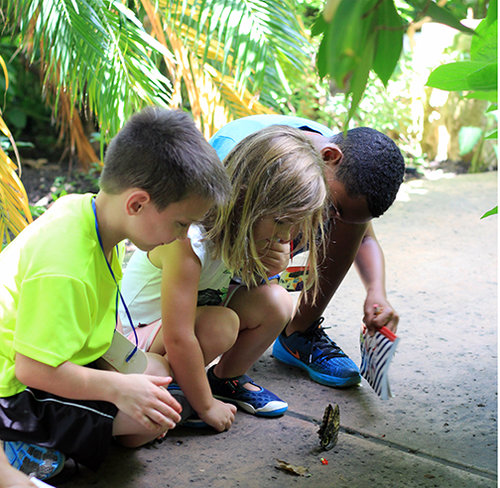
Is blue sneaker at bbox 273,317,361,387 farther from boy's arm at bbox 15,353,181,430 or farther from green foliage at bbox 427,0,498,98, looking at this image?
green foliage at bbox 427,0,498,98

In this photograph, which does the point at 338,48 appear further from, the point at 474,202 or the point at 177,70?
the point at 474,202

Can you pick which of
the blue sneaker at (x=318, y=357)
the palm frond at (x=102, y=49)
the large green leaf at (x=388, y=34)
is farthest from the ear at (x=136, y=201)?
the palm frond at (x=102, y=49)

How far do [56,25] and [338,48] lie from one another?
7.51 feet

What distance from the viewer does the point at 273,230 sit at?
177 centimetres

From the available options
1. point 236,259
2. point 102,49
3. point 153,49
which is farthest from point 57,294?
point 153,49

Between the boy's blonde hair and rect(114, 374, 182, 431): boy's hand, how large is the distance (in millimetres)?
427

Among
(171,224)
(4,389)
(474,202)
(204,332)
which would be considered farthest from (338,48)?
(474,202)

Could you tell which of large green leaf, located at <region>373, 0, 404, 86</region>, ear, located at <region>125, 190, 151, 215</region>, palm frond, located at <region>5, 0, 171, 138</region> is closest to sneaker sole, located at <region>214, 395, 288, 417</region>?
ear, located at <region>125, 190, 151, 215</region>

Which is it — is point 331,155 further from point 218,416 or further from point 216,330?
point 218,416

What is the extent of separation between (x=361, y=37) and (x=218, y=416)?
4.51ft

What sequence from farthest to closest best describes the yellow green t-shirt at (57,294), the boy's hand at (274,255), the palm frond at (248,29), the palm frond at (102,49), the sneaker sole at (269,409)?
the palm frond at (248,29) < the palm frond at (102,49) < the sneaker sole at (269,409) < the boy's hand at (274,255) < the yellow green t-shirt at (57,294)

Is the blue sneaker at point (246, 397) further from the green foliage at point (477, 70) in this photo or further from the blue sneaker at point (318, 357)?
the green foliage at point (477, 70)

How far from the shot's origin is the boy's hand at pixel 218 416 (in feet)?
6.18

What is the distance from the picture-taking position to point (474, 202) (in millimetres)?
4793
